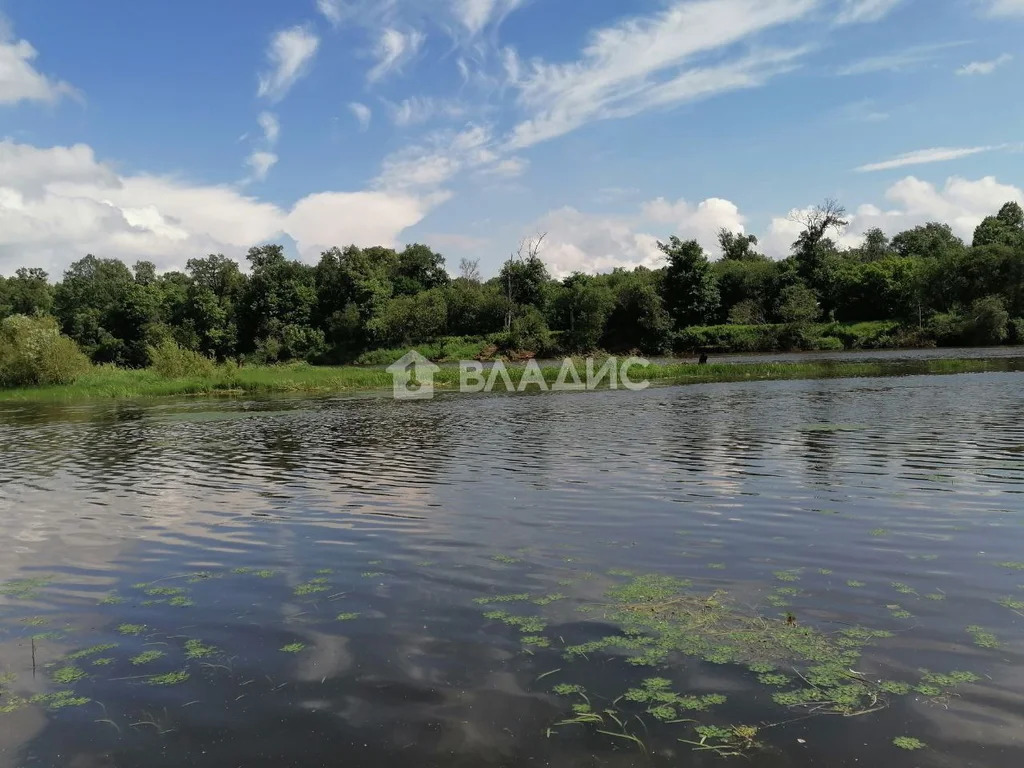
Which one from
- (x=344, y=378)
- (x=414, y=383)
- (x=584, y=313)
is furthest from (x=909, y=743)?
(x=584, y=313)

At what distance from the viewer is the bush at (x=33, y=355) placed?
53281 millimetres

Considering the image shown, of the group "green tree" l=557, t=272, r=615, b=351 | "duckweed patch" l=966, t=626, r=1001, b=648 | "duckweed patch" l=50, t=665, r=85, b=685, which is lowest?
"duckweed patch" l=50, t=665, r=85, b=685

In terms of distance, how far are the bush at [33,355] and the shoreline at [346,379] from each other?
1375 mm

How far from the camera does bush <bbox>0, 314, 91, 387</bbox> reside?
5328 centimetres

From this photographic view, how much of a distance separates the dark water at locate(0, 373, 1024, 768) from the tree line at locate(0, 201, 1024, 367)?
6427cm

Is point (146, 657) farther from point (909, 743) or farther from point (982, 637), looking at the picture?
point (982, 637)

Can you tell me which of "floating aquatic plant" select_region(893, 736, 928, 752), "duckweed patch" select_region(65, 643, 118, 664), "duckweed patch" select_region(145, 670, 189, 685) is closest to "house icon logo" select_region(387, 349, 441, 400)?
"duckweed patch" select_region(65, 643, 118, 664)

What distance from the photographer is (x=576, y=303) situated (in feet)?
307

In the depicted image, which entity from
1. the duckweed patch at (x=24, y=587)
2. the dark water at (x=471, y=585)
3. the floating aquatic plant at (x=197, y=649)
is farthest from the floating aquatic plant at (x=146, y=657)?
the duckweed patch at (x=24, y=587)

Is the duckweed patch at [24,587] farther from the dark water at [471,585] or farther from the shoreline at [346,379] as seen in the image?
the shoreline at [346,379]

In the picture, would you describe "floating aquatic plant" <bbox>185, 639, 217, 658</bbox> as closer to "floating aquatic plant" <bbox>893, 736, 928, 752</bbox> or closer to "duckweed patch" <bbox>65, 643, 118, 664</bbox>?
"duckweed patch" <bbox>65, 643, 118, 664</bbox>

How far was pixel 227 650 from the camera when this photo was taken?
7.32 metres

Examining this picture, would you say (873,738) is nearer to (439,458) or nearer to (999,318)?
(439,458)

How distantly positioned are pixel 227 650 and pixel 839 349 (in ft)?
254
